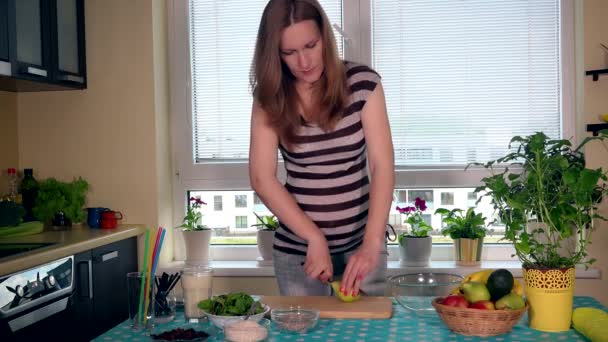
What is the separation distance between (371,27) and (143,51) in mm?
1070

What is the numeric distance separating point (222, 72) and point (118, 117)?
1.77 feet

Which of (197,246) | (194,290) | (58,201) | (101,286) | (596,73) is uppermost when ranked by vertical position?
(596,73)

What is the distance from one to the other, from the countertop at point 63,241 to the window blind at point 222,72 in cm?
57

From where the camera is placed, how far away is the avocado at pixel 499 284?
1398 millimetres

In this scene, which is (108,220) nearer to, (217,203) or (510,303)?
(217,203)

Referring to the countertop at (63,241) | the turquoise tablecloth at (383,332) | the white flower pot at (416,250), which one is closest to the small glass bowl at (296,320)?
the turquoise tablecloth at (383,332)

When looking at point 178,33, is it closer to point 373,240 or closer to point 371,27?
point 371,27

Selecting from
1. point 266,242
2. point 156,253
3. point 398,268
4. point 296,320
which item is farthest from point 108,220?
point 296,320

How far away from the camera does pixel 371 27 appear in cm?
316

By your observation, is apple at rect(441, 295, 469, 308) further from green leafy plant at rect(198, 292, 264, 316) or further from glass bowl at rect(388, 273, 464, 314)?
green leafy plant at rect(198, 292, 264, 316)

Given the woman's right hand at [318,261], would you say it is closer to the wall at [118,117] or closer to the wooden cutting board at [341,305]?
the wooden cutting board at [341,305]

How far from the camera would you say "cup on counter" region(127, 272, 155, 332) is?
1450mm

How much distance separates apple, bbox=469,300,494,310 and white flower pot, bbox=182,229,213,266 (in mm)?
1950

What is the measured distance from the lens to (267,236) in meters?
3.10
